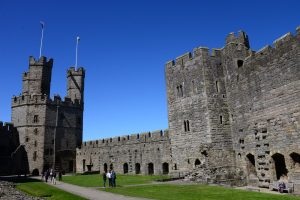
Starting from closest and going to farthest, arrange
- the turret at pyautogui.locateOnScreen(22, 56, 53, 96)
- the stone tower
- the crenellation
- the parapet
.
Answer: the crenellation < the parapet < the stone tower < the turret at pyautogui.locateOnScreen(22, 56, 53, 96)

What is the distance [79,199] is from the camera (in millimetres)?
15031

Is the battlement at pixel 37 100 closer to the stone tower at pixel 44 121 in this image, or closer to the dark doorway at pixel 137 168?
the stone tower at pixel 44 121

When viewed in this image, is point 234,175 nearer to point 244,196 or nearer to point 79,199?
point 244,196

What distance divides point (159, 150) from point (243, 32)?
46.8ft

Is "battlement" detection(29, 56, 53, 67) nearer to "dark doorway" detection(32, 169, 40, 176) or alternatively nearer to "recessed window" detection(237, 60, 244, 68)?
"dark doorway" detection(32, 169, 40, 176)

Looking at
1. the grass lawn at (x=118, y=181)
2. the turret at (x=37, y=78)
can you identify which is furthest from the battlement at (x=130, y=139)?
the turret at (x=37, y=78)

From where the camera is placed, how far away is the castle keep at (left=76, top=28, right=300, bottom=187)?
738 inches

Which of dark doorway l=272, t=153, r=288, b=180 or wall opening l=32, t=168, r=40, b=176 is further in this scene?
wall opening l=32, t=168, r=40, b=176

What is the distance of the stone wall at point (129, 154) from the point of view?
3203cm

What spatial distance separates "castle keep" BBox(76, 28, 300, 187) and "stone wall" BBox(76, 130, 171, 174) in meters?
0.19

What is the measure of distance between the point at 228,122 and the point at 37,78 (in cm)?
3130

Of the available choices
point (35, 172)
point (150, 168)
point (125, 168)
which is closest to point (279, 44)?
point (150, 168)

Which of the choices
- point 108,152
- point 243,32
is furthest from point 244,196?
point 108,152

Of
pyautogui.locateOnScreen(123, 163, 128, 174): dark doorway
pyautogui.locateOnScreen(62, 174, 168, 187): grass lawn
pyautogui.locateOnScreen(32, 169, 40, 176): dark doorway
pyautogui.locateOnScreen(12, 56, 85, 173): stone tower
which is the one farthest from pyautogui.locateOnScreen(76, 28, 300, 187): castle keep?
pyautogui.locateOnScreen(32, 169, 40, 176): dark doorway
